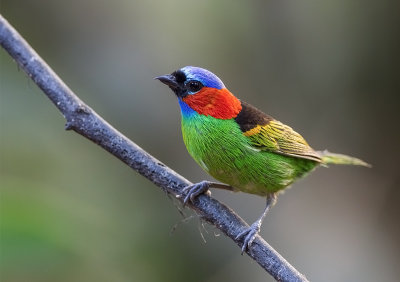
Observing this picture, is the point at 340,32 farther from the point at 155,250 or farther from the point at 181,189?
the point at 181,189

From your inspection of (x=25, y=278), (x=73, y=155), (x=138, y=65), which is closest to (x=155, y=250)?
(x=73, y=155)

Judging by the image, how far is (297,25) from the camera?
269 inches

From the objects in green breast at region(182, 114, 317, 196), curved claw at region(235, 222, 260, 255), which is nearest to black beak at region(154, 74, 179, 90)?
green breast at region(182, 114, 317, 196)

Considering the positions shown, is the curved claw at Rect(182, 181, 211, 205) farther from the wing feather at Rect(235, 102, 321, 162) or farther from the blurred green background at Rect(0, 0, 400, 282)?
the blurred green background at Rect(0, 0, 400, 282)

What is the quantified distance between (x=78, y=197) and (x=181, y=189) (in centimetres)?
260

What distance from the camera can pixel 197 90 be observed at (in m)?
3.35

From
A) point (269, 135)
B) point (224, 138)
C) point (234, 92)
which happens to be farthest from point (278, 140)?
point (234, 92)

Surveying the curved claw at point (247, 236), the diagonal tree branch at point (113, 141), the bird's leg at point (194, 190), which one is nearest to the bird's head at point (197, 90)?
the bird's leg at point (194, 190)

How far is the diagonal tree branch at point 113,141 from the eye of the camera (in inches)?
99.8

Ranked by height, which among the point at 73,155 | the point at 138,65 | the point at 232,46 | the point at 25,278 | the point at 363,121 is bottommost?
the point at 25,278

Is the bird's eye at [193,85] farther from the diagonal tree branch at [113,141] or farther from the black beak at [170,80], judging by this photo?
the diagonal tree branch at [113,141]

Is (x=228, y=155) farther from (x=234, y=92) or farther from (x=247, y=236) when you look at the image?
(x=234, y=92)

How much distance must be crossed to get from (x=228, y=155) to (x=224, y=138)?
0.11m

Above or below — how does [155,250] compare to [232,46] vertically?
below
